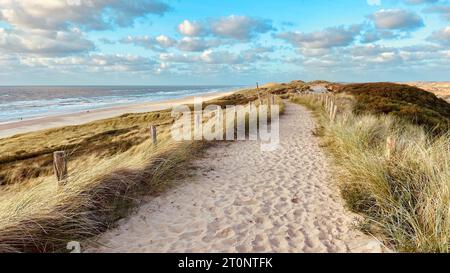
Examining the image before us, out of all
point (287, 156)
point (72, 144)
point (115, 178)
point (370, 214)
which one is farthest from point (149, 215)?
point (72, 144)

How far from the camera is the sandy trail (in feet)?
15.3

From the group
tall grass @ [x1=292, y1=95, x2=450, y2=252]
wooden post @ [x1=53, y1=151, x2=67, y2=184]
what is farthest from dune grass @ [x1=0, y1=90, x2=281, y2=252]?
tall grass @ [x1=292, y1=95, x2=450, y2=252]

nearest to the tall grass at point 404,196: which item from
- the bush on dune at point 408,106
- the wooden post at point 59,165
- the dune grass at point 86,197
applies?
the dune grass at point 86,197

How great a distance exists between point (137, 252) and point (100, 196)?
5.89ft

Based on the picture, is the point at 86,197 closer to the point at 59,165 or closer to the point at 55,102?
the point at 59,165

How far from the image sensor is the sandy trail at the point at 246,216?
4652 millimetres

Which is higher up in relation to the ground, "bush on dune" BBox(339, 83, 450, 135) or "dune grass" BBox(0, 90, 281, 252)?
"bush on dune" BBox(339, 83, 450, 135)

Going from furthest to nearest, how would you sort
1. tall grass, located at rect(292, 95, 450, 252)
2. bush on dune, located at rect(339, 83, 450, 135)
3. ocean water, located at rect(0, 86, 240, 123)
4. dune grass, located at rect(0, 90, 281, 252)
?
ocean water, located at rect(0, 86, 240, 123), bush on dune, located at rect(339, 83, 450, 135), dune grass, located at rect(0, 90, 281, 252), tall grass, located at rect(292, 95, 450, 252)

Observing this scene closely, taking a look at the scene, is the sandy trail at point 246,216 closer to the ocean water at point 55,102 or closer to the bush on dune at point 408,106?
the bush on dune at point 408,106

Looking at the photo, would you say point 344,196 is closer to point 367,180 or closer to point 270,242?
point 367,180

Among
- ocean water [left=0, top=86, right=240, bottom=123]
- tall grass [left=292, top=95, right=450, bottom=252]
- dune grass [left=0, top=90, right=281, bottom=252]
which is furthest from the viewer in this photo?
ocean water [left=0, top=86, right=240, bottom=123]

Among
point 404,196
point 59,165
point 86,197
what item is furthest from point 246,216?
point 59,165

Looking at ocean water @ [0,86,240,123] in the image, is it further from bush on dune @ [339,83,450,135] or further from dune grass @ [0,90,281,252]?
bush on dune @ [339,83,450,135]

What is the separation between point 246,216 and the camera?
5.68 meters
